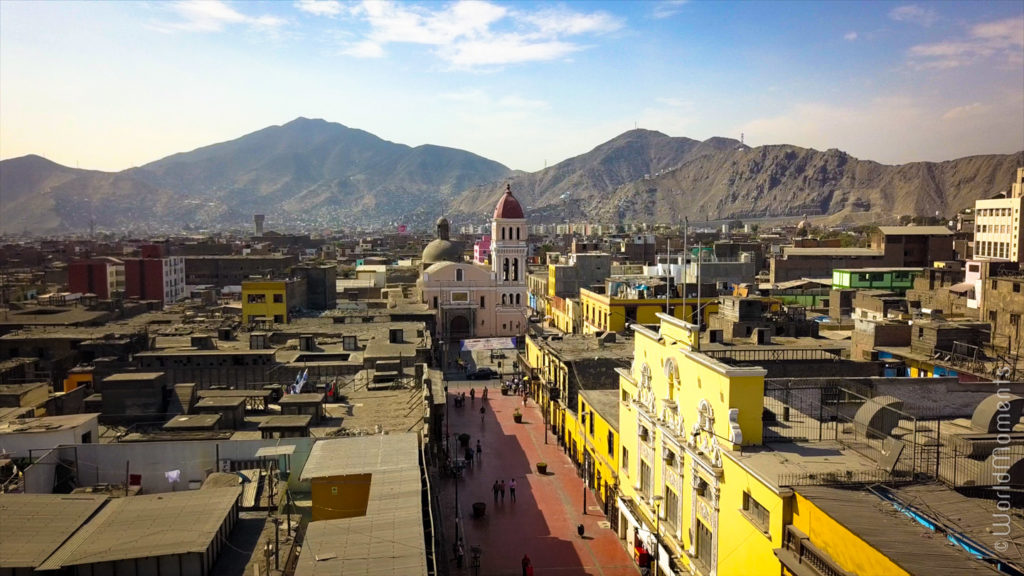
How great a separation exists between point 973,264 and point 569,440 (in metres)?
22.6

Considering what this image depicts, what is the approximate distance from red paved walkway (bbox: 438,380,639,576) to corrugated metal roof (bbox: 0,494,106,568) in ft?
38.4

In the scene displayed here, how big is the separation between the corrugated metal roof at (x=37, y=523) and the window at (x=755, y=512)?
11158mm

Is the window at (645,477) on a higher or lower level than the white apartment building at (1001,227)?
lower

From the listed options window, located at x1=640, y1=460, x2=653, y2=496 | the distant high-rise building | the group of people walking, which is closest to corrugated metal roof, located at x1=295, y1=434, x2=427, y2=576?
window, located at x1=640, y1=460, x2=653, y2=496

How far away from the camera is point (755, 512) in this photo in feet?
44.6

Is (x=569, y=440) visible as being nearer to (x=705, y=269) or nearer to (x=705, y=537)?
(x=705, y=537)

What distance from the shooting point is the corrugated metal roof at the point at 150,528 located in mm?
11133

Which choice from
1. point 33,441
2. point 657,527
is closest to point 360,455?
point 33,441

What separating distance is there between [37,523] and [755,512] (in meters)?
11.9

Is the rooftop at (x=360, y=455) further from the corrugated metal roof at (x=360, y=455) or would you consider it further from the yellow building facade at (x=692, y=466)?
the yellow building facade at (x=692, y=466)

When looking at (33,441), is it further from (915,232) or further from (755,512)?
(915,232)

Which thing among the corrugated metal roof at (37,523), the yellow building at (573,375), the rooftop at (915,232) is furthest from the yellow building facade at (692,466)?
the rooftop at (915,232)

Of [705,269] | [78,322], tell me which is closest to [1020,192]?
[705,269]

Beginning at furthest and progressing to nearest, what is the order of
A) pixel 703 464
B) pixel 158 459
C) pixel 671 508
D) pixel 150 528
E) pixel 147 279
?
pixel 147 279 → pixel 671 508 → pixel 158 459 → pixel 703 464 → pixel 150 528
